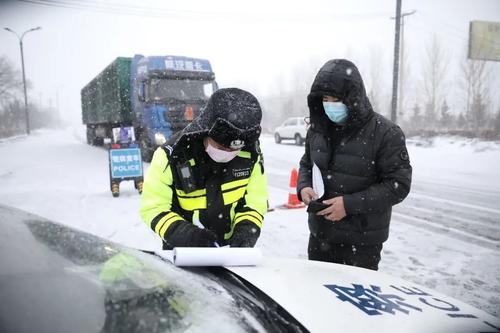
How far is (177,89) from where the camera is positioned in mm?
11742

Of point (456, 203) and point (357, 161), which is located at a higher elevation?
point (357, 161)

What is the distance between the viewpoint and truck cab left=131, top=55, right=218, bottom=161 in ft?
37.3

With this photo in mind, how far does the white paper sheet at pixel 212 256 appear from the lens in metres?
1.62

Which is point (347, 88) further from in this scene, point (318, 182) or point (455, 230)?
point (455, 230)

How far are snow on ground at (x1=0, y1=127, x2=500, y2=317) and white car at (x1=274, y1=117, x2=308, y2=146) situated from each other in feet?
26.7

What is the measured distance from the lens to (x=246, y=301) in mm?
1393

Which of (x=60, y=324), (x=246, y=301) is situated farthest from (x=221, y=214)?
(x=60, y=324)

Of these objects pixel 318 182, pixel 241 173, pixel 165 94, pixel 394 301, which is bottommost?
pixel 394 301

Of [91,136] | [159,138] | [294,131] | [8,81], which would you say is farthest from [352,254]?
[8,81]

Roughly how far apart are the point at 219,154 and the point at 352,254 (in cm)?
107

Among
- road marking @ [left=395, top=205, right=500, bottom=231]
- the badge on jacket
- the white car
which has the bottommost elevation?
road marking @ [left=395, top=205, right=500, bottom=231]

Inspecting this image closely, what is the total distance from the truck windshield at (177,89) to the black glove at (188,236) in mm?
10113

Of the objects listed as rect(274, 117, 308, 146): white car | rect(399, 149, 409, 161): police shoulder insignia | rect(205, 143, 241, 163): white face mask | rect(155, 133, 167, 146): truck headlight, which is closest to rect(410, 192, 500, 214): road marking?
rect(399, 149, 409, 161): police shoulder insignia

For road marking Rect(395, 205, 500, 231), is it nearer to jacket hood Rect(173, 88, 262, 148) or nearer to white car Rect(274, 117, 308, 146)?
jacket hood Rect(173, 88, 262, 148)
